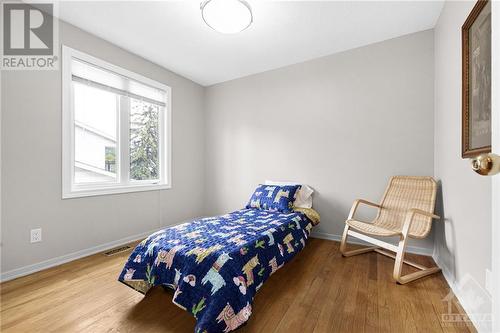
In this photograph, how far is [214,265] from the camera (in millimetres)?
1444

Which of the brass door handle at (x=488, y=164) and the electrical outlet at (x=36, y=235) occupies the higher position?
the brass door handle at (x=488, y=164)

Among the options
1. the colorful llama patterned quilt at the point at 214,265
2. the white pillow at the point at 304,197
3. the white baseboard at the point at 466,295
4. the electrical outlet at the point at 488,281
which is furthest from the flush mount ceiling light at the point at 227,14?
the white baseboard at the point at 466,295

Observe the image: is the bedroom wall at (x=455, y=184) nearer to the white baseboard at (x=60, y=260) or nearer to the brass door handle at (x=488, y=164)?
the brass door handle at (x=488, y=164)

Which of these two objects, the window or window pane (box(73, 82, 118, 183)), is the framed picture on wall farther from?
window pane (box(73, 82, 118, 183))

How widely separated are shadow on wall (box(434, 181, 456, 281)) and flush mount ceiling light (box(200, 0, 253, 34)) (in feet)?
8.16

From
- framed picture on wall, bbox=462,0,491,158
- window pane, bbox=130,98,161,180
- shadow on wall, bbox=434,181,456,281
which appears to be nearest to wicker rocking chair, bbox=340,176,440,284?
shadow on wall, bbox=434,181,456,281

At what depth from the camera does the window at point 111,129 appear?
243 centimetres

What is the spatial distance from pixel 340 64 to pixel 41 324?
3755mm

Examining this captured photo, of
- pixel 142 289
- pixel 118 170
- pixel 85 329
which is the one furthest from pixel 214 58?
pixel 85 329

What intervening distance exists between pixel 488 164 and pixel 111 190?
3.17m

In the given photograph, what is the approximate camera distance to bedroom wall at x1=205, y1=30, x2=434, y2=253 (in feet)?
8.36

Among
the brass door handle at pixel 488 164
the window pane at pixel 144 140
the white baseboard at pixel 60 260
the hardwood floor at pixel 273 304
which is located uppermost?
the window pane at pixel 144 140

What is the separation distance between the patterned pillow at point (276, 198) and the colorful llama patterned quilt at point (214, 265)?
56cm

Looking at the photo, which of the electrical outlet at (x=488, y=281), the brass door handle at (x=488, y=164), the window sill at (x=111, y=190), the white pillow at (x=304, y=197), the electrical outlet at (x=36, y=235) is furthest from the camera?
the white pillow at (x=304, y=197)
